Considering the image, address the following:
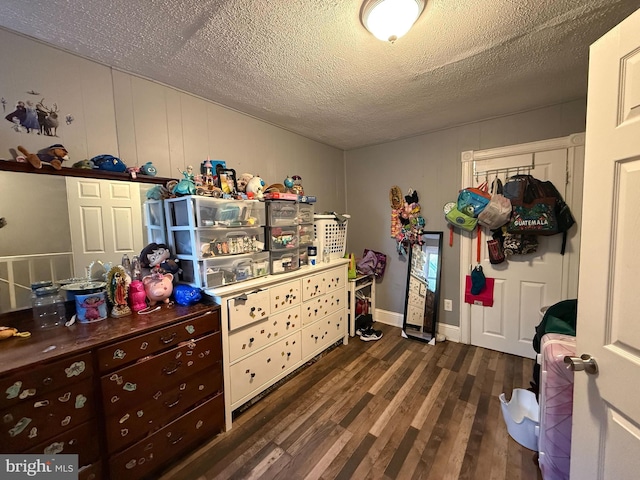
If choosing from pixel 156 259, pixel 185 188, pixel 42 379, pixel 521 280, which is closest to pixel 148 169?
pixel 185 188

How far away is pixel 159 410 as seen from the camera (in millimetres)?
1318

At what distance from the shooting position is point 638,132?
0.71 m

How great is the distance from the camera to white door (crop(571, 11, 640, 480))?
0.74 metres

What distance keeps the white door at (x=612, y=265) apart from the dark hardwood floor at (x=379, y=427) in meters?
0.74

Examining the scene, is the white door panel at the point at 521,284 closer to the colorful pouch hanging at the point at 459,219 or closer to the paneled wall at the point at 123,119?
the colorful pouch hanging at the point at 459,219

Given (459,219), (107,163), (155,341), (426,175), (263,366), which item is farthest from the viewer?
(426,175)

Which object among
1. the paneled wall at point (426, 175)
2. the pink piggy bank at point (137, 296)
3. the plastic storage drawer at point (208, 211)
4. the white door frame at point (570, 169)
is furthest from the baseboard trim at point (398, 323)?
the pink piggy bank at point (137, 296)

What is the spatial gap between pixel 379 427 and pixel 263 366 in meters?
0.87

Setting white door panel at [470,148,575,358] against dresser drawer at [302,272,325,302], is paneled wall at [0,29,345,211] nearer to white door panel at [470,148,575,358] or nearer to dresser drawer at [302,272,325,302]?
dresser drawer at [302,272,325,302]

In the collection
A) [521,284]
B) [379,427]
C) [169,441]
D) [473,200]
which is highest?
[473,200]

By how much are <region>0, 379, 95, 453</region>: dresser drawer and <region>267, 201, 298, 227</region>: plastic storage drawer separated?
1.37m

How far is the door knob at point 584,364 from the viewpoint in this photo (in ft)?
2.76

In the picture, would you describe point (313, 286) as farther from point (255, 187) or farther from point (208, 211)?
point (208, 211)

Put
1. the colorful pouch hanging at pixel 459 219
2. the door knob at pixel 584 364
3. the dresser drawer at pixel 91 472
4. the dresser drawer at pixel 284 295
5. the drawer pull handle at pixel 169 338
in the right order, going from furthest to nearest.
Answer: the colorful pouch hanging at pixel 459 219 → the dresser drawer at pixel 284 295 → the drawer pull handle at pixel 169 338 → the dresser drawer at pixel 91 472 → the door knob at pixel 584 364
